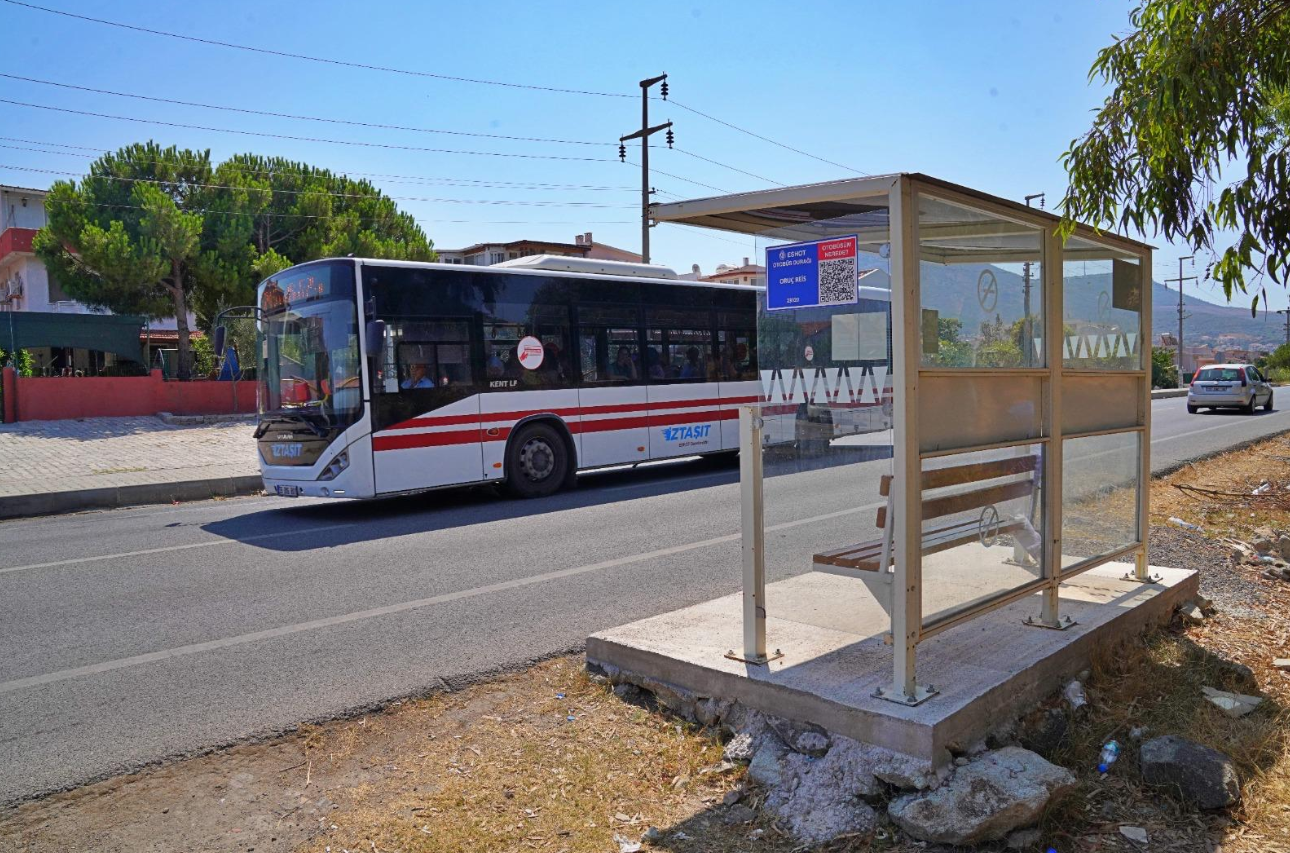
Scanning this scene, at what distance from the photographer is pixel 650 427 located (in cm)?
1389

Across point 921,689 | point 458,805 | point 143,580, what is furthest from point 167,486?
point 921,689

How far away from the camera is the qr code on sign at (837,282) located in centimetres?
427

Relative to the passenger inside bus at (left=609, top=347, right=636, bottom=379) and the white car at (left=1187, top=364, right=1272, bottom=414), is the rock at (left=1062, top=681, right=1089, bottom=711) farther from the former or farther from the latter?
the white car at (left=1187, top=364, right=1272, bottom=414)

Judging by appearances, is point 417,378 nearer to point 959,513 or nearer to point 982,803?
point 959,513

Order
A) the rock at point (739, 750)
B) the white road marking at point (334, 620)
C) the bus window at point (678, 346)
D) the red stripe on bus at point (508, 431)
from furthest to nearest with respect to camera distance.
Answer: the bus window at point (678, 346) < the red stripe on bus at point (508, 431) < the white road marking at point (334, 620) < the rock at point (739, 750)

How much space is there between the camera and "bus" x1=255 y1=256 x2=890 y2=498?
429 inches

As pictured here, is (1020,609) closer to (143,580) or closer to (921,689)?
(921,689)

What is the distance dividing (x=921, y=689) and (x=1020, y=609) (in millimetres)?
1544

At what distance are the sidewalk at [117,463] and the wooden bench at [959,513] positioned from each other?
1214 cm

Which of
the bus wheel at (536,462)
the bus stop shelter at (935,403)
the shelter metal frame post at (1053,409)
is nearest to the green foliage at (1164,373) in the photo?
the bus wheel at (536,462)

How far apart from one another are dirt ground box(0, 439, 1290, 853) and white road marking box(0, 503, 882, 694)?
166 cm

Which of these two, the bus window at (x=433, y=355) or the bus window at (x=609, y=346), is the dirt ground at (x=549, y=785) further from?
the bus window at (x=609, y=346)

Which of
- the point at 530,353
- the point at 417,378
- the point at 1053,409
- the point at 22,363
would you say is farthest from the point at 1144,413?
the point at 22,363

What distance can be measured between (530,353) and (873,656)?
8758 millimetres
